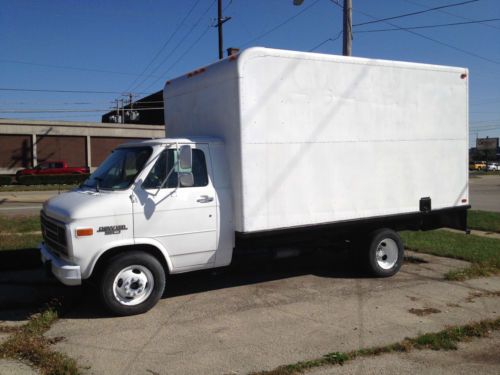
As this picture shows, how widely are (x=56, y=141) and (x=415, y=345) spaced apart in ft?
137

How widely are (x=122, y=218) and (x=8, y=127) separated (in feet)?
128

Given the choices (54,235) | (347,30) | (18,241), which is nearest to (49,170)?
(18,241)

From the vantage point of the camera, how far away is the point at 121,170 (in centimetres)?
624

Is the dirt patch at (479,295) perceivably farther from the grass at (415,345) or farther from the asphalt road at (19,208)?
the asphalt road at (19,208)

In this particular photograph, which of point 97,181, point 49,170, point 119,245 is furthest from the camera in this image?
point 49,170

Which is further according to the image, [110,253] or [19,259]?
[19,259]

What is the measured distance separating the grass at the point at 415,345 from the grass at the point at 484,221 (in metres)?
7.56

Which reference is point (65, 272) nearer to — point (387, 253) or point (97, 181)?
point (97, 181)

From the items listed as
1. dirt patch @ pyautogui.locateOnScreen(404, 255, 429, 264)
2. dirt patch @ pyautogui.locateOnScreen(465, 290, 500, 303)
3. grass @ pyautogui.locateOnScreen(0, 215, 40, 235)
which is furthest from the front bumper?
grass @ pyautogui.locateOnScreen(0, 215, 40, 235)

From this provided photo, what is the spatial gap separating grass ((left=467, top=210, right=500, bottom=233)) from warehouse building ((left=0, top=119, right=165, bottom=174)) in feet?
116

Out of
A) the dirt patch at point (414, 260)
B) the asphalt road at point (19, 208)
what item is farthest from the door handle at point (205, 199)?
the asphalt road at point (19, 208)

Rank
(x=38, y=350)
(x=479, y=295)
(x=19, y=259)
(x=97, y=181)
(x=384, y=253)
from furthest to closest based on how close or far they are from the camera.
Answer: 1. (x=19, y=259)
2. (x=384, y=253)
3. (x=479, y=295)
4. (x=97, y=181)
5. (x=38, y=350)

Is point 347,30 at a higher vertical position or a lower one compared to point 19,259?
higher

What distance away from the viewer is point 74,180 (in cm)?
3316
